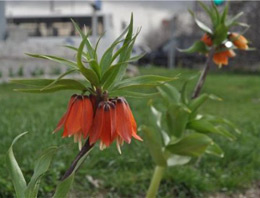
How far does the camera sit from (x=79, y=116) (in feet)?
2.94

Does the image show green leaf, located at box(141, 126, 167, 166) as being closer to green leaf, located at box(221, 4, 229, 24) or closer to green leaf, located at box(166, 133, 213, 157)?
green leaf, located at box(166, 133, 213, 157)

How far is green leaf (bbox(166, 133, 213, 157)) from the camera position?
5.42 feet

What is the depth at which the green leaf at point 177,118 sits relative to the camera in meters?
1.82

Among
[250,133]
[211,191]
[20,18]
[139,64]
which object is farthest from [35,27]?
[211,191]

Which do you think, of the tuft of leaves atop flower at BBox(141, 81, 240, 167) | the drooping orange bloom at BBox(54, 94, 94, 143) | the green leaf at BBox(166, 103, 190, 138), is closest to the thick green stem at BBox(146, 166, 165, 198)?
the tuft of leaves atop flower at BBox(141, 81, 240, 167)

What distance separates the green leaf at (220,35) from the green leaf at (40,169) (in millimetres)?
1056

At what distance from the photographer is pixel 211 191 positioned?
2209 millimetres

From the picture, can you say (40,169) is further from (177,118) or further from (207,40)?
(207,40)

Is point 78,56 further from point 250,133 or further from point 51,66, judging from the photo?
point 51,66

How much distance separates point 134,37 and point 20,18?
54.6 feet

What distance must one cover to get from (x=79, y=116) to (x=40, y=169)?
0.16 m

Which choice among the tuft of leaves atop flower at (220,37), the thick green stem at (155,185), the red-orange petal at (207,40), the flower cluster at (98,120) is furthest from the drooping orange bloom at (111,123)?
the red-orange petal at (207,40)

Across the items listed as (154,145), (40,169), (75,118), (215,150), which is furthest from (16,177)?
(215,150)

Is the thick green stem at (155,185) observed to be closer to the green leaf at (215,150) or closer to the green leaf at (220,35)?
the green leaf at (215,150)
